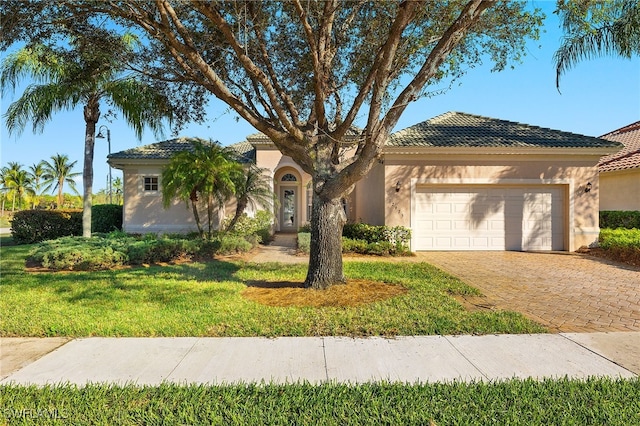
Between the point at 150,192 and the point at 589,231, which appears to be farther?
the point at 150,192

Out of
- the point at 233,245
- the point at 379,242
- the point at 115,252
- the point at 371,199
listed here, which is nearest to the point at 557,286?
the point at 379,242

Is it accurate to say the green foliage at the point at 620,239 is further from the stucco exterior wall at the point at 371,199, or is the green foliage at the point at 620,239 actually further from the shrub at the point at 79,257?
the shrub at the point at 79,257

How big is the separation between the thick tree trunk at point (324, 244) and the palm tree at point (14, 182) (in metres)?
53.7

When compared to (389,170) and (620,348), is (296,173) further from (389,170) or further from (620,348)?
(620,348)

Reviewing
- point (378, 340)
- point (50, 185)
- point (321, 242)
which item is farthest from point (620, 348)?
point (50, 185)

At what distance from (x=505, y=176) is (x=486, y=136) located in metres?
1.81

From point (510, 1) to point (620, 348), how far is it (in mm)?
7598

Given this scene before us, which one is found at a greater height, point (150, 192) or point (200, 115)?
point (200, 115)

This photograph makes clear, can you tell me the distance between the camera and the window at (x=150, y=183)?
17016mm

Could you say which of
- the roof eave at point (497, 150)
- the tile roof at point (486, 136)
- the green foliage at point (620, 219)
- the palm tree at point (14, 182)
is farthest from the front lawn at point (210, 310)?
the palm tree at point (14, 182)

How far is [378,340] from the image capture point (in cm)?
485

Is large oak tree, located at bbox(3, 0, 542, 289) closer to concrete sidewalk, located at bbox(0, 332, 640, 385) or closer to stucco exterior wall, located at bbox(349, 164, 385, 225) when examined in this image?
concrete sidewalk, located at bbox(0, 332, 640, 385)

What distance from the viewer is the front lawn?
519cm

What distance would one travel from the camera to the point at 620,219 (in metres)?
15.5
